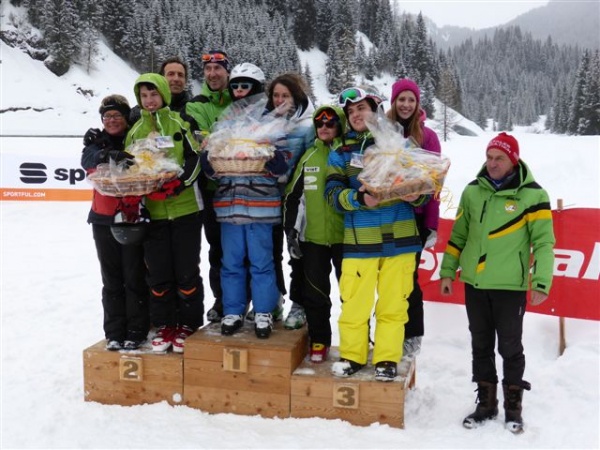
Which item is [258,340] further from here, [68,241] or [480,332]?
[68,241]

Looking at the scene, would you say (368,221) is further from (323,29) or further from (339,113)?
(323,29)

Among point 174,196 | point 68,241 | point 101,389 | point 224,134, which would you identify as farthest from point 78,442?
point 68,241

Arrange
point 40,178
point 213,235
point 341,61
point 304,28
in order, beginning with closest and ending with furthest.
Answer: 1. point 213,235
2. point 40,178
3. point 341,61
4. point 304,28

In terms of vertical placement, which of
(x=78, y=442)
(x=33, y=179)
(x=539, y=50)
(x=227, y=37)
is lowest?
(x=78, y=442)

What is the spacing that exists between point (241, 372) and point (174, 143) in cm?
164

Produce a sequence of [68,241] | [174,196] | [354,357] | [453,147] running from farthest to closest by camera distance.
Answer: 1. [453,147]
2. [68,241]
3. [174,196]
4. [354,357]

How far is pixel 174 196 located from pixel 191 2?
66970 millimetres

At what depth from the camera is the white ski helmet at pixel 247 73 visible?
3.78 metres

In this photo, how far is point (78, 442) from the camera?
312 centimetres

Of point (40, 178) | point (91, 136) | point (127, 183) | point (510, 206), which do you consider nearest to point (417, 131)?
point (510, 206)

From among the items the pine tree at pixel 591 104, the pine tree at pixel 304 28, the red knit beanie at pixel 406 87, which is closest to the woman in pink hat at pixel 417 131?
the red knit beanie at pixel 406 87

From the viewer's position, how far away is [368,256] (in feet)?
10.7

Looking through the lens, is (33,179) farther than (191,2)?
No

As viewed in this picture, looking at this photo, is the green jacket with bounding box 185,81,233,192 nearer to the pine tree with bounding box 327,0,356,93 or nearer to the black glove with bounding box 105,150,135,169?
the black glove with bounding box 105,150,135,169
